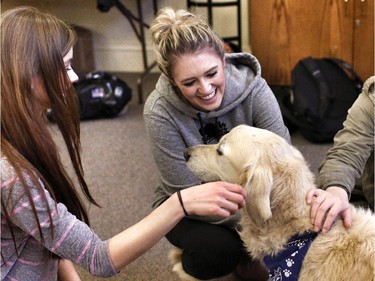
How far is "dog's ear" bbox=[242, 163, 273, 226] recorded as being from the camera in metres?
1.17

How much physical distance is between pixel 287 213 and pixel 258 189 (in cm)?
12

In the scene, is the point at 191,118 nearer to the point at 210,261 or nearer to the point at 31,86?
the point at 210,261

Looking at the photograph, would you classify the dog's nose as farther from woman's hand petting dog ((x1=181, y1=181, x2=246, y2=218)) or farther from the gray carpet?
the gray carpet

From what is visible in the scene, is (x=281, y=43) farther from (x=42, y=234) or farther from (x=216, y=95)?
(x=42, y=234)

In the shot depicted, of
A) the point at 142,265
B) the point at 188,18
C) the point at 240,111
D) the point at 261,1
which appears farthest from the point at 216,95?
the point at 261,1

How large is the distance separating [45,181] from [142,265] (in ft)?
3.15

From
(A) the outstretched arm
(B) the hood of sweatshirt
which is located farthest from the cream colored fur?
(B) the hood of sweatshirt

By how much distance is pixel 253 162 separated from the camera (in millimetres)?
1222

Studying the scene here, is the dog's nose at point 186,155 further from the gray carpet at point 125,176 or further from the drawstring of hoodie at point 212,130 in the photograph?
the gray carpet at point 125,176

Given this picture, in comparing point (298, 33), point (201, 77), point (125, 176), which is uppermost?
point (201, 77)

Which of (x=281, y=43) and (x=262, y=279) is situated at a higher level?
(x=281, y=43)

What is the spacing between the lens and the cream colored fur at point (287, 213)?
1.18 meters

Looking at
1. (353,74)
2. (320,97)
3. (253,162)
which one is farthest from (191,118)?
(353,74)

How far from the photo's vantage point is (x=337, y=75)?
2.96 m
